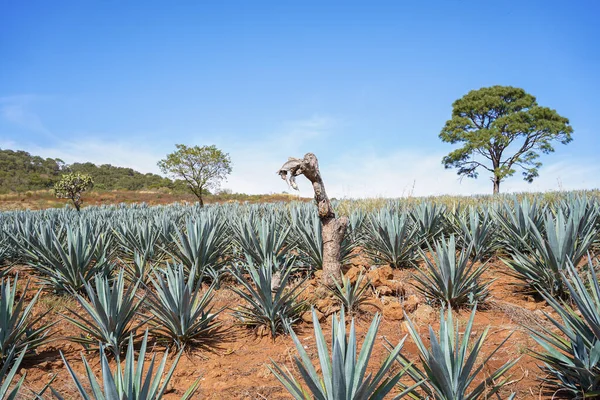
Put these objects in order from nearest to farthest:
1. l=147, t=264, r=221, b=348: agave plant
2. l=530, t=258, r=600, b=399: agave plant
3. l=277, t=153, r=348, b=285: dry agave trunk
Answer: l=530, t=258, r=600, b=399: agave plant → l=147, t=264, r=221, b=348: agave plant → l=277, t=153, r=348, b=285: dry agave trunk

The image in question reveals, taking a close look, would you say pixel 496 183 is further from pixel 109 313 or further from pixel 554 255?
pixel 109 313

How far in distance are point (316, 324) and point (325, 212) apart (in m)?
2.17

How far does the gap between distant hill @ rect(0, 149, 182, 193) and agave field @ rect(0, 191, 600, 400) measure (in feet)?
134

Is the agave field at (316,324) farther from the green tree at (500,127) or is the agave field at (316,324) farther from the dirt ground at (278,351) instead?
the green tree at (500,127)

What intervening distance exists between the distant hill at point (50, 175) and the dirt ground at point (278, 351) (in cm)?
4200

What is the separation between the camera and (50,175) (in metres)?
53.0

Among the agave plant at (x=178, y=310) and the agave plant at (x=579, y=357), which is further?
the agave plant at (x=178, y=310)

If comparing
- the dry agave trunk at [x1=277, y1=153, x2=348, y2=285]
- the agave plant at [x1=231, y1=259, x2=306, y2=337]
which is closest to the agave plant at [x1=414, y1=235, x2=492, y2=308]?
the dry agave trunk at [x1=277, y1=153, x2=348, y2=285]

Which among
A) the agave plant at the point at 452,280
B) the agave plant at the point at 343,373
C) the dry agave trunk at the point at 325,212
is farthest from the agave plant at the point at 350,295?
the agave plant at the point at 343,373

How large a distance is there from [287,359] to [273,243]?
198 cm

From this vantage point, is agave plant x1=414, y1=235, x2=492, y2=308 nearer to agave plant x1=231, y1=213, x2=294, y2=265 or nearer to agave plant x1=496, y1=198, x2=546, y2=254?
agave plant x1=496, y1=198, x2=546, y2=254

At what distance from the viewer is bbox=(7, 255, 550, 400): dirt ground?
2279mm

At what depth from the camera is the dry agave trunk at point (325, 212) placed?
3566mm

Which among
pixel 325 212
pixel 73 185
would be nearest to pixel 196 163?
pixel 73 185
